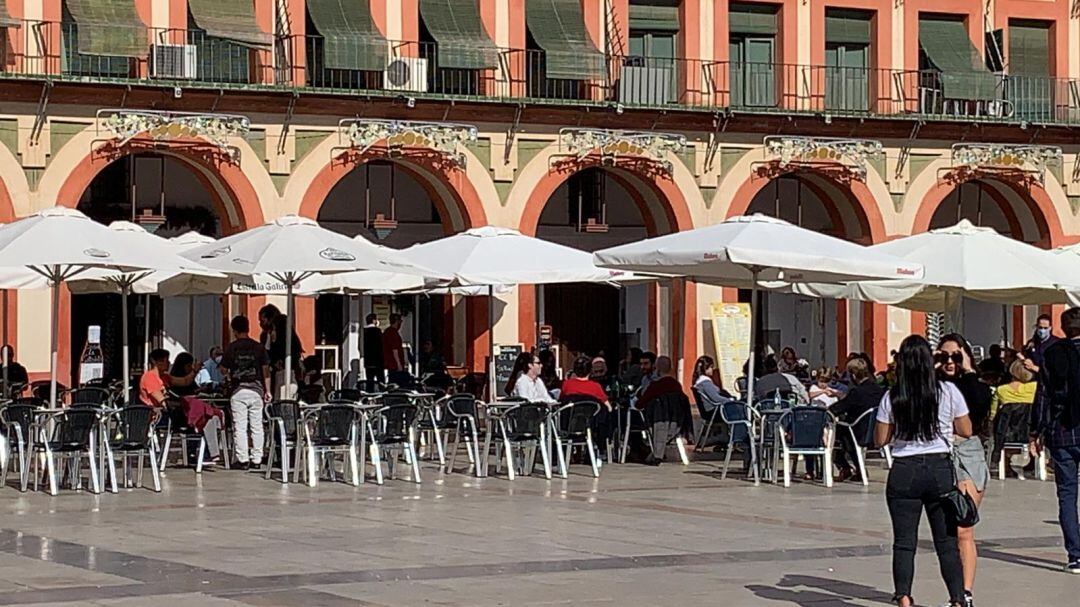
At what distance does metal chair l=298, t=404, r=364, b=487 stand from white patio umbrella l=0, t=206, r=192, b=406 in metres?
2.10

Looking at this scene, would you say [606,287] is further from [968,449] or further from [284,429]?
[968,449]

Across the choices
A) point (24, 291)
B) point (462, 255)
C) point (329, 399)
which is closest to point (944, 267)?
point (462, 255)

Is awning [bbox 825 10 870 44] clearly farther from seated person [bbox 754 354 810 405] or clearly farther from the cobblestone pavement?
the cobblestone pavement

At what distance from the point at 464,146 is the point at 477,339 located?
3.39 metres

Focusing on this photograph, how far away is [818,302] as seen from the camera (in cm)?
3966

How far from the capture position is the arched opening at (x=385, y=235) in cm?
3562

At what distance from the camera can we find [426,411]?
2272 centimetres

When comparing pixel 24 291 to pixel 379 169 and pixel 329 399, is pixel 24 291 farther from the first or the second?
pixel 329 399

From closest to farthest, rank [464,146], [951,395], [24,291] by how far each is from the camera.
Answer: [951,395], [24,291], [464,146]

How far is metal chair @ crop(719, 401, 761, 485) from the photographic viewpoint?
20328 mm

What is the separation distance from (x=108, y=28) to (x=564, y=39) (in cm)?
796

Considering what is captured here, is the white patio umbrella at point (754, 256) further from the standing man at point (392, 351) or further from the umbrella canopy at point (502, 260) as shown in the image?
the standing man at point (392, 351)

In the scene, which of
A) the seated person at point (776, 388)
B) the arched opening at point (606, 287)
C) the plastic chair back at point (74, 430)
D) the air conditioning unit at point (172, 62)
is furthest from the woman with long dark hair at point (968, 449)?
the arched opening at point (606, 287)

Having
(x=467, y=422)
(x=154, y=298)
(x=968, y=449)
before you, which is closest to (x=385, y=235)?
(x=154, y=298)
